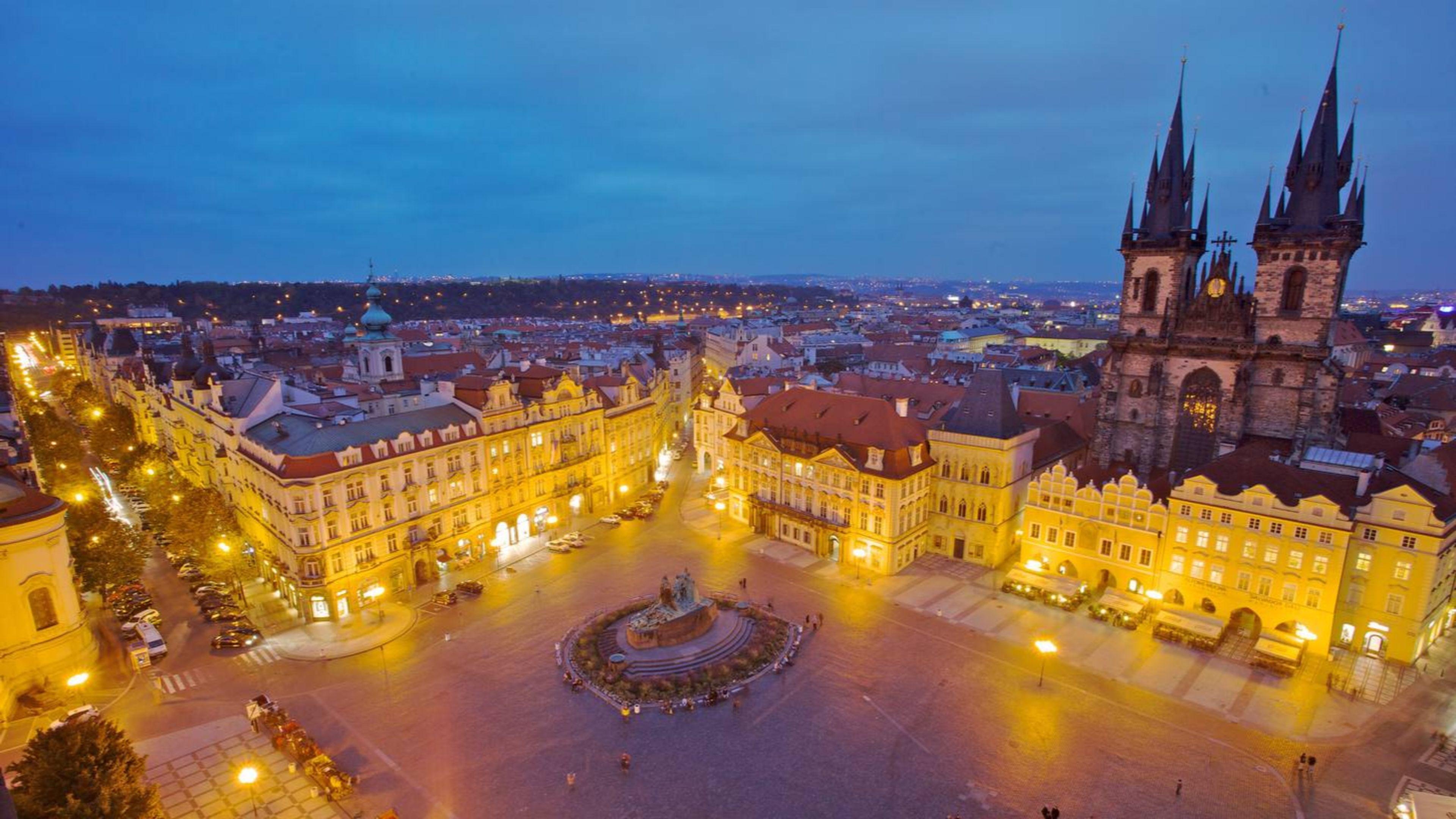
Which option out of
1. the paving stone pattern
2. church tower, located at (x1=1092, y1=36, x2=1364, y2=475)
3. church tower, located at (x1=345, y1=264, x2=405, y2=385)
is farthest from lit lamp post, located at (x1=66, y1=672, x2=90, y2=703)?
church tower, located at (x1=1092, y1=36, x2=1364, y2=475)

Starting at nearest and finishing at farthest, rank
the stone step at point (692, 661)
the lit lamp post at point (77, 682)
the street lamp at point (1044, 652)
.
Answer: the lit lamp post at point (77, 682), the street lamp at point (1044, 652), the stone step at point (692, 661)

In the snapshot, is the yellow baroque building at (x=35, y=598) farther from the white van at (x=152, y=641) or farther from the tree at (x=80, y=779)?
the tree at (x=80, y=779)

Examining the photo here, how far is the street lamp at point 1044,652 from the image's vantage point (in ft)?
136

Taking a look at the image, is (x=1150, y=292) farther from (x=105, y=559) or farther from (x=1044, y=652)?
(x=105, y=559)

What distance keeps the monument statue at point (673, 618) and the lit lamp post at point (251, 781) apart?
68.3 ft

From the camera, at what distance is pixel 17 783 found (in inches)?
1216

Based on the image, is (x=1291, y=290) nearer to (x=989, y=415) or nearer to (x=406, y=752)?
(x=989, y=415)

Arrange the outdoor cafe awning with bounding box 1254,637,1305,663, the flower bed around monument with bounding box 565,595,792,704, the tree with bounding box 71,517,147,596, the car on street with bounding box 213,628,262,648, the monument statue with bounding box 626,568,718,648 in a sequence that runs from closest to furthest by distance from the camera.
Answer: the flower bed around monument with bounding box 565,595,792,704
the outdoor cafe awning with bounding box 1254,637,1305,663
the monument statue with bounding box 626,568,718,648
the car on street with bounding box 213,628,262,648
the tree with bounding box 71,517,147,596

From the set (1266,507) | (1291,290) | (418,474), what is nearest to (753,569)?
(418,474)

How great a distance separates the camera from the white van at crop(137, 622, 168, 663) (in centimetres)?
4609

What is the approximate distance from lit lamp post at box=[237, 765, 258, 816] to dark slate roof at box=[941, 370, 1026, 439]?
2054 inches

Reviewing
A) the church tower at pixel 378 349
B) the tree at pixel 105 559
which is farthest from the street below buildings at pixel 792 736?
the church tower at pixel 378 349

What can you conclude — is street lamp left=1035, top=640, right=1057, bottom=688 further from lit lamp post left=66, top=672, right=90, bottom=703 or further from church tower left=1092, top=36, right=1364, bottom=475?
lit lamp post left=66, top=672, right=90, bottom=703

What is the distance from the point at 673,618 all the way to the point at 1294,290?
5582 centimetres
